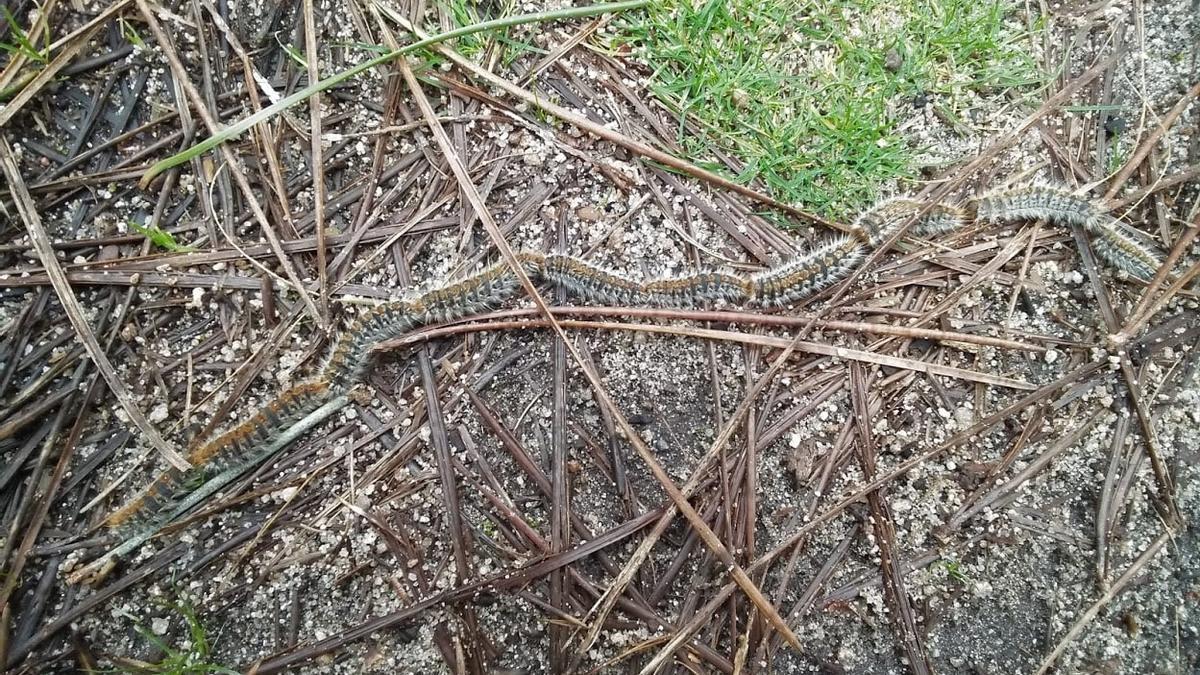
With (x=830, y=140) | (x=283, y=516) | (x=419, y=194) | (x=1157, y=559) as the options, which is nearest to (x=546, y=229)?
(x=419, y=194)

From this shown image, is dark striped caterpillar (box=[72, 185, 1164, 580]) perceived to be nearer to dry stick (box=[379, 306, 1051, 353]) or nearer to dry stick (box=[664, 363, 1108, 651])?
dry stick (box=[379, 306, 1051, 353])

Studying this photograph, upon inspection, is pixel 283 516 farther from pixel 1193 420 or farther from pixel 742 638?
pixel 1193 420

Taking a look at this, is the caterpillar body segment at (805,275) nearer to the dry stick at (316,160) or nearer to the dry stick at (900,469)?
the dry stick at (900,469)

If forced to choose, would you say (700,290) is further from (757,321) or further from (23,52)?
(23,52)

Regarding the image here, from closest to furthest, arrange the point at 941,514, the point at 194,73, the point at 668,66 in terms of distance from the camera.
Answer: the point at 941,514 < the point at 194,73 < the point at 668,66

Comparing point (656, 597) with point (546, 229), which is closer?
point (656, 597)

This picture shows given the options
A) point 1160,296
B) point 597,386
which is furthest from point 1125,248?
point 597,386

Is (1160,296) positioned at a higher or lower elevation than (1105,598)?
higher

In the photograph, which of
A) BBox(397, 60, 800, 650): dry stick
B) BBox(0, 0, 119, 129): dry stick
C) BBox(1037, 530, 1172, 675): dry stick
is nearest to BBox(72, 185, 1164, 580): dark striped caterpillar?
BBox(397, 60, 800, 650): dry stick
